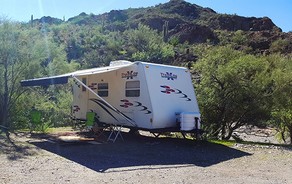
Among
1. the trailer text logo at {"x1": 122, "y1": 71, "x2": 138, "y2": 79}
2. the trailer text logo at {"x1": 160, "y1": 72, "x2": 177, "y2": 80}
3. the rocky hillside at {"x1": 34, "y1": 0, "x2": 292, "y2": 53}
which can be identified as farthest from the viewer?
the rocky hillside at {"x1": 34, "y1": 0, "x2": 292, "y2": 53}

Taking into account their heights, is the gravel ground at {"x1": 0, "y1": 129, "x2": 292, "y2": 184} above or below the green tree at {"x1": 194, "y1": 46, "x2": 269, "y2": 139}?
below

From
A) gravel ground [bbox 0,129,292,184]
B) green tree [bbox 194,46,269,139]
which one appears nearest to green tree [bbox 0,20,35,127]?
gravel ground [bbox 0,129,292,184]

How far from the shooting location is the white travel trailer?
10547mm

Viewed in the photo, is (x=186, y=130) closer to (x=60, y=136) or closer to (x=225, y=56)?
(x=60, y=136)

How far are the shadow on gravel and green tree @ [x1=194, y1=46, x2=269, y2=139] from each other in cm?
297

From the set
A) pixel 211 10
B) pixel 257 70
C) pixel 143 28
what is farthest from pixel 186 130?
pixel 211 10

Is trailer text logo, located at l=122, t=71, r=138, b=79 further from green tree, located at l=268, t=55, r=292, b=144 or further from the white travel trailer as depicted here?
green tree, located at l=268, t=55, r=292, b=144

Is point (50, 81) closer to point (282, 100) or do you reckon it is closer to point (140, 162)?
point (140, 162)

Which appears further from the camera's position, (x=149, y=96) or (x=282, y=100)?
(x=282, y=100)

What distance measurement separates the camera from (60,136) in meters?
11.9

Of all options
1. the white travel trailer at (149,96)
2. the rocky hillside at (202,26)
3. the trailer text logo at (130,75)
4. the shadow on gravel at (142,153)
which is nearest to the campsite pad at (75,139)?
the shadow on gravel at (142,153)

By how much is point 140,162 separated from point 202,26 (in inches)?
2726

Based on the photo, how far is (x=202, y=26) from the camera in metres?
74.6

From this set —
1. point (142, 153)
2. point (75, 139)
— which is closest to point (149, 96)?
point (142, 153)
